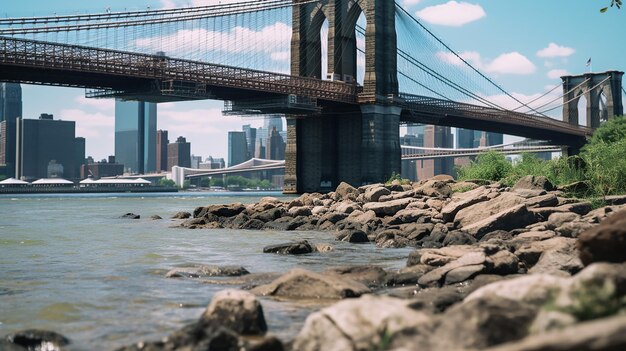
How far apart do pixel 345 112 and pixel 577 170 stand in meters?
44.7

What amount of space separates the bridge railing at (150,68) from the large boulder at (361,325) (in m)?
40.9

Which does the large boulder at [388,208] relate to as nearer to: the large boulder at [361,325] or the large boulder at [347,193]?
the large boulder at [347,193]

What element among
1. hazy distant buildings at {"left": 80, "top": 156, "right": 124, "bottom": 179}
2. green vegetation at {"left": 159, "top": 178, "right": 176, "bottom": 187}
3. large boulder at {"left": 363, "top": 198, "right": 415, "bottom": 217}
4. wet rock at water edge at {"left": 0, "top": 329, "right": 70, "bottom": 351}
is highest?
hazy distant buildings at {"left": 80, "top": 156, "right": 124, "bottom": 179}

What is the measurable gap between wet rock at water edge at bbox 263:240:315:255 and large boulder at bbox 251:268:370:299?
18.5 feet

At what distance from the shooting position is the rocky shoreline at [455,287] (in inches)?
181

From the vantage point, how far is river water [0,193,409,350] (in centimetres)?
812

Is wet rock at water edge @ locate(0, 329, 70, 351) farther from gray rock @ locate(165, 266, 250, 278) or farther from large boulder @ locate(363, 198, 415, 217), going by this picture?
large boulder @ locate(363, 198, 415, 217)

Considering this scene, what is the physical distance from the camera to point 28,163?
18025 centimetres

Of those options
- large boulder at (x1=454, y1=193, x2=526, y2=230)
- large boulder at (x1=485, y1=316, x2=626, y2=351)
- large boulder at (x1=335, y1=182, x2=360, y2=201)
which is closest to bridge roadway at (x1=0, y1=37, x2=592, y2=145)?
large boulder at (x1=335, y1=182, x2=360, y2=201)

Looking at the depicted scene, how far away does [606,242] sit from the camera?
23.5 feet

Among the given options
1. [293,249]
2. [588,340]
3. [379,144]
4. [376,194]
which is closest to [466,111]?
[379,144]

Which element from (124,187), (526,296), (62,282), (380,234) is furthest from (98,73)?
(124,187)

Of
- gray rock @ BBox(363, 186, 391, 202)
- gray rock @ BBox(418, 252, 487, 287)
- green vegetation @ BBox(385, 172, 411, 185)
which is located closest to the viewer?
gray rock @ BBox(418, 252, 487, 287)

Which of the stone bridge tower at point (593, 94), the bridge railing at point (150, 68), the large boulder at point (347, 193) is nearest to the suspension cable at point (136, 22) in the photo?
the bridge railing at point (150, 68)
